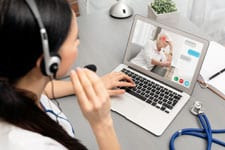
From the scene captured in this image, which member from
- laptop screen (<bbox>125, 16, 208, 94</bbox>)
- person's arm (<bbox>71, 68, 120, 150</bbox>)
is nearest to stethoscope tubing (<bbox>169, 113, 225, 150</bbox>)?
laptop screen (<bbox>125, 16, 208, 94</bbox>)

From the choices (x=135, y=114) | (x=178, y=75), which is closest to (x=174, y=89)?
(x=178, y=75)

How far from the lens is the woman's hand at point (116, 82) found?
1024mm

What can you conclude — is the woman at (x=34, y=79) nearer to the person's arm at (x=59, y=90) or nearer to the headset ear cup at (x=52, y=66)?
the headset ear cup at (x=52, y=66)

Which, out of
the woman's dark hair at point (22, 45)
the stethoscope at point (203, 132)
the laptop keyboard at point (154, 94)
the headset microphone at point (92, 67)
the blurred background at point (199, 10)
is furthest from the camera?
the blurred background at point (199, 10)

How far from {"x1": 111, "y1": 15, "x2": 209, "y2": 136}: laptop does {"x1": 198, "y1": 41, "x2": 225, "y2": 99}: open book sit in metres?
0.09

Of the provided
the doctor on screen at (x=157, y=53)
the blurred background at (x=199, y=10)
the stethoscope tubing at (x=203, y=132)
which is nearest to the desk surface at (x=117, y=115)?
the stethoscope tubing at (x=203, y=132)

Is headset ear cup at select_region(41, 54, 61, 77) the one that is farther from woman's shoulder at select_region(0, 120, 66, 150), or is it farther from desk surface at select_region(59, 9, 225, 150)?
desk surface at select_region(59, 9, 225, 150)

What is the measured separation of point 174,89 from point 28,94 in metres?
0.53

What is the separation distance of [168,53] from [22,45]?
1.89 feet

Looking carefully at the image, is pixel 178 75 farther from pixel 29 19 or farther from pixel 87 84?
pixel 29 19

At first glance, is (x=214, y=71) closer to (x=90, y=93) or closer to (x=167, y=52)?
(x=167, y=52)

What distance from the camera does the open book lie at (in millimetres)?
1054

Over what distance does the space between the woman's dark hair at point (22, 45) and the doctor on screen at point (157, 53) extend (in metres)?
0.47

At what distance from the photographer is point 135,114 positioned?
98cm
